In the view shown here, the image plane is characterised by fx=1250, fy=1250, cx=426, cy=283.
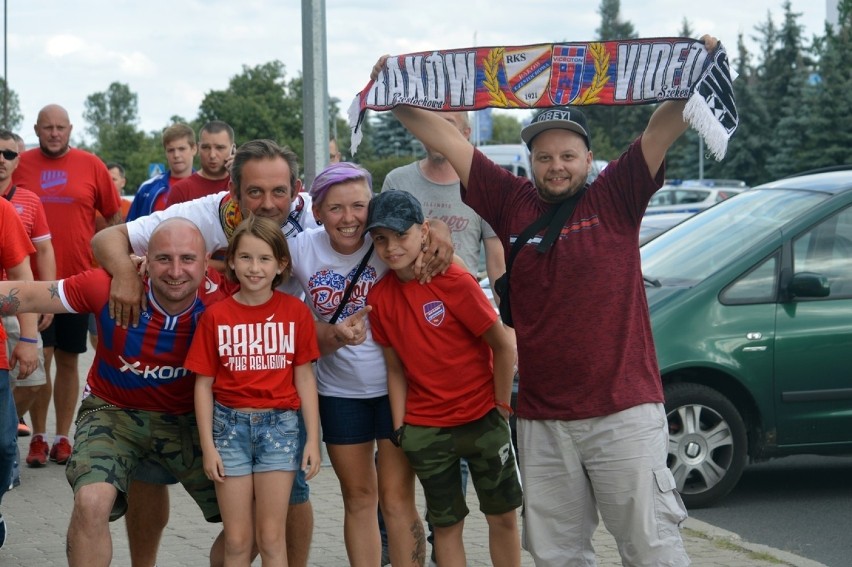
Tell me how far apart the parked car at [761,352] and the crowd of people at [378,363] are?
8.66ft

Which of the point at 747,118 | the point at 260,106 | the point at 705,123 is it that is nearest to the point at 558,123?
the point at 705,123

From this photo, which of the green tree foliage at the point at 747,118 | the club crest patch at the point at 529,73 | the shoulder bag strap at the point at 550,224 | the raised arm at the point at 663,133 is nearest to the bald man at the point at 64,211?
the club crest patch at the point at 529,73

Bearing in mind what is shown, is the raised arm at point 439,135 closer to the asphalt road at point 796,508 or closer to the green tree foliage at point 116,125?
the asphalt road at point 796,508

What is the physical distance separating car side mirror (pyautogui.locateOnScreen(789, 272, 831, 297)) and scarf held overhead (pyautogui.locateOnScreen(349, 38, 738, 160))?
3220 millimetres

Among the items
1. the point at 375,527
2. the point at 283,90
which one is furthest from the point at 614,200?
A: the point at 283,90

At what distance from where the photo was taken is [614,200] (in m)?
4.52

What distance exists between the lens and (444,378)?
4969mm

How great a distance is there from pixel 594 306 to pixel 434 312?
0.73 metres

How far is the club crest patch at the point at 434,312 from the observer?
4.92 m

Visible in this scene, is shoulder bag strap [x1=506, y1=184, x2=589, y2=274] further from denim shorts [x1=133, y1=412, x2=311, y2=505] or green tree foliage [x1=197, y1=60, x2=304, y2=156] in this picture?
green tree foliage [x1=197, y1=60, x2=304, y2=156]

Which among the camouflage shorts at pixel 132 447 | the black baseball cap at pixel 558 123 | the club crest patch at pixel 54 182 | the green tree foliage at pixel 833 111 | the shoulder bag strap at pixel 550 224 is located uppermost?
the green tree foliage at pixel 833 111

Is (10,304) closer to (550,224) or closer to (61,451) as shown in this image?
(550,224)

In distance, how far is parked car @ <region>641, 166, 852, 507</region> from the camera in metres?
7.42

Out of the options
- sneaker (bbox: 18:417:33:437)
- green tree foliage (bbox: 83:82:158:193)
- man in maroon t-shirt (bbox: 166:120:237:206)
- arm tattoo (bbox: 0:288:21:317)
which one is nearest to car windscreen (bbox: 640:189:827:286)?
man in maroon t-shirt (bbox: 166:120:237:206)
